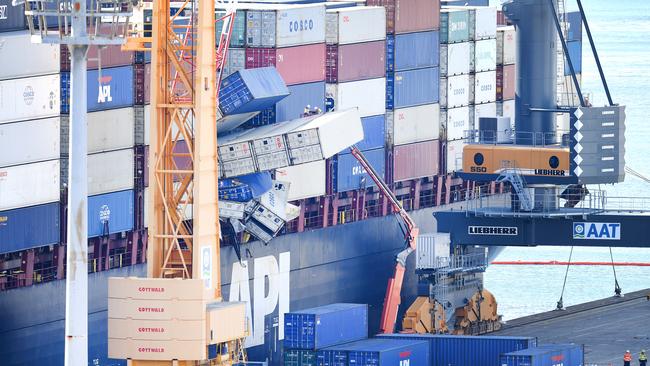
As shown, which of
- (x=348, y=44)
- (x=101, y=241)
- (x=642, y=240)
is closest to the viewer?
(x=101, y=241)

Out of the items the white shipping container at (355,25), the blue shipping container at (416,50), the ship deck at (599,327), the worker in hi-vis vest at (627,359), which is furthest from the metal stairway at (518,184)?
the blue shipping container at (416,50)

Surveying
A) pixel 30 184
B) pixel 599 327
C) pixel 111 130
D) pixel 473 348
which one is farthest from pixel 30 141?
pixel 599 327

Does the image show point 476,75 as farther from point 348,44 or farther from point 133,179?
point 133,179

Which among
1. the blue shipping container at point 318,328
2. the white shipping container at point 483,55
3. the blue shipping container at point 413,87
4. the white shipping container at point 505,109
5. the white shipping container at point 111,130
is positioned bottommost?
the blue shipping container at point 318,328

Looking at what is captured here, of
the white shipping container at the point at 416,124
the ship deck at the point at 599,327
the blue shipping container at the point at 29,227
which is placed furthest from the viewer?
the white shipping container at the point at 416,124

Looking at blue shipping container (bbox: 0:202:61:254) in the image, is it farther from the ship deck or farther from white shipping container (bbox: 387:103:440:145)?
white shipping container (bbox: 387:103:440:145)

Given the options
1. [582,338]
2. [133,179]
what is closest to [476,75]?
[582,338]

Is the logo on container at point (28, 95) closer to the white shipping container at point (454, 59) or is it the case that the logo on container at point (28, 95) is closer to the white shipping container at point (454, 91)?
the white shipping container at point (454, 59)
